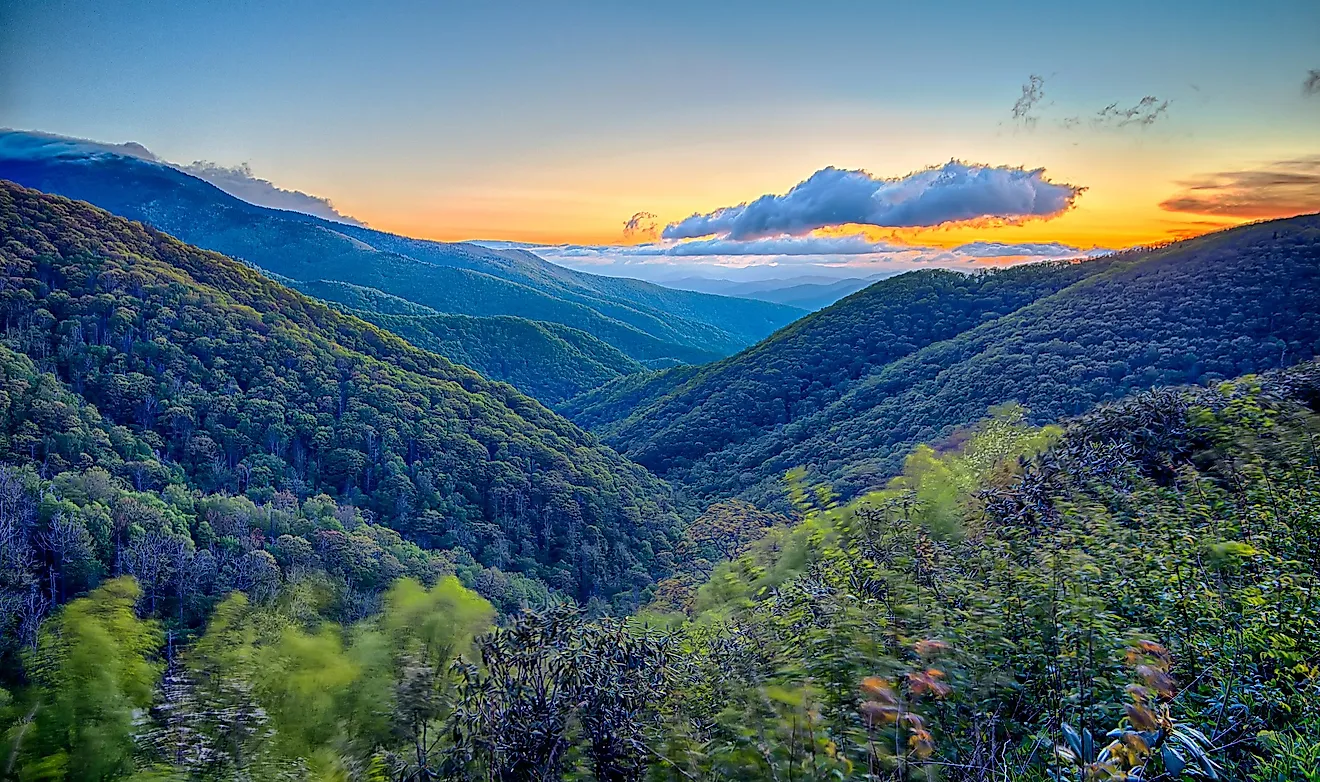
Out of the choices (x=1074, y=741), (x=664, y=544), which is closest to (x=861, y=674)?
(x=1074, y=741)

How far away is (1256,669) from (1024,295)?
90890mm

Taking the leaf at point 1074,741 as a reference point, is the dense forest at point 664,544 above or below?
below

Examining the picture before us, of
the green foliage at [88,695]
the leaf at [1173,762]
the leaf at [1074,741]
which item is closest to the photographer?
the leaf at [1173,762]

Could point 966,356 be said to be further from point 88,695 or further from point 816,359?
point 88,695

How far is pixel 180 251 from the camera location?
63000 millimetres

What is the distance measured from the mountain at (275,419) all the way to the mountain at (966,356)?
14270mm

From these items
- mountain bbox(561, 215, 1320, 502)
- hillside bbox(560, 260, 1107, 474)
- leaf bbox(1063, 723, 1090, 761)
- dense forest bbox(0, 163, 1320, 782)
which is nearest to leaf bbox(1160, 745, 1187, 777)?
dense forest bbox(0, 163, 1320, 782)

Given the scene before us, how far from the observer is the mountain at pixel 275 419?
4472cm

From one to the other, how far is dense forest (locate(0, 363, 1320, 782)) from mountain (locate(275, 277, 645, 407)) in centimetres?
12389

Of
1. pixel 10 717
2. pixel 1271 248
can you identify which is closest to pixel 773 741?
pixel 10 717

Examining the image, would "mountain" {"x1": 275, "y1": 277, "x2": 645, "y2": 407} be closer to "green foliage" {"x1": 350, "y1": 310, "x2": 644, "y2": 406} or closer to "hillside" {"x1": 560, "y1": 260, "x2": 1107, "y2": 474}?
"green foliage" {"x1": 350, "y1": 310, "x2": 644, "y2": 406}

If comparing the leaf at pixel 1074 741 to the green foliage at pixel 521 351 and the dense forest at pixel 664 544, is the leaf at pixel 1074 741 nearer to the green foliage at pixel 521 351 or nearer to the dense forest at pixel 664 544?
the dense forest at pixel 664 544

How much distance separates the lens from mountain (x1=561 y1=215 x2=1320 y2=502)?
46344 millimetres

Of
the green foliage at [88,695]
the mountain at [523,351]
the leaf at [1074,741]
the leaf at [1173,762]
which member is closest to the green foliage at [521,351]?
the mountain at [523,351]
